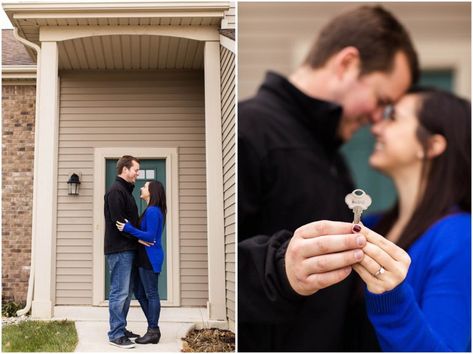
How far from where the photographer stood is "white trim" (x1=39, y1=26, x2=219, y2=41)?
3.34m

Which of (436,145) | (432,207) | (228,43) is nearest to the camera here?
(432,207)

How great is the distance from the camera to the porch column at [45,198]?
10.8 feet

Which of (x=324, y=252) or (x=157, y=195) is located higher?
(x=157, y=195)

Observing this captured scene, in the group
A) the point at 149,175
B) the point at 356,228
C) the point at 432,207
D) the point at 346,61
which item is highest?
the point at 346,61

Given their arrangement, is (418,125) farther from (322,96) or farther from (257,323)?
(257,323)

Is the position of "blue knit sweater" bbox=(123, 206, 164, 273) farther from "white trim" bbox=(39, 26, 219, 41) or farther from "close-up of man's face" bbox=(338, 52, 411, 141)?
"close-up of man's face" bbox=(338, 52, 411, 141)

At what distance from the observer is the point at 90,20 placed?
333cm

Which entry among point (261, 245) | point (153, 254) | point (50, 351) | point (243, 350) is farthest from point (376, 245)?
point (50, 351)

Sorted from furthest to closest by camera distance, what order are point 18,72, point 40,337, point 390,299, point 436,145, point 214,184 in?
1. point 18,72
2. point 214,184
3. point 40,337
4. point 436,145
5. point 390,299

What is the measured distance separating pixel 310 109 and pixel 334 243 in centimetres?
88

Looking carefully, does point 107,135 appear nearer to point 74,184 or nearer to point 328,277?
point 74,184

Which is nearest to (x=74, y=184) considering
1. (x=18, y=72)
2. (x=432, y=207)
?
(x=18, y=72)

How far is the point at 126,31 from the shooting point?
3.34 meters

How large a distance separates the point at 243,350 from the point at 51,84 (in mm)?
1674
